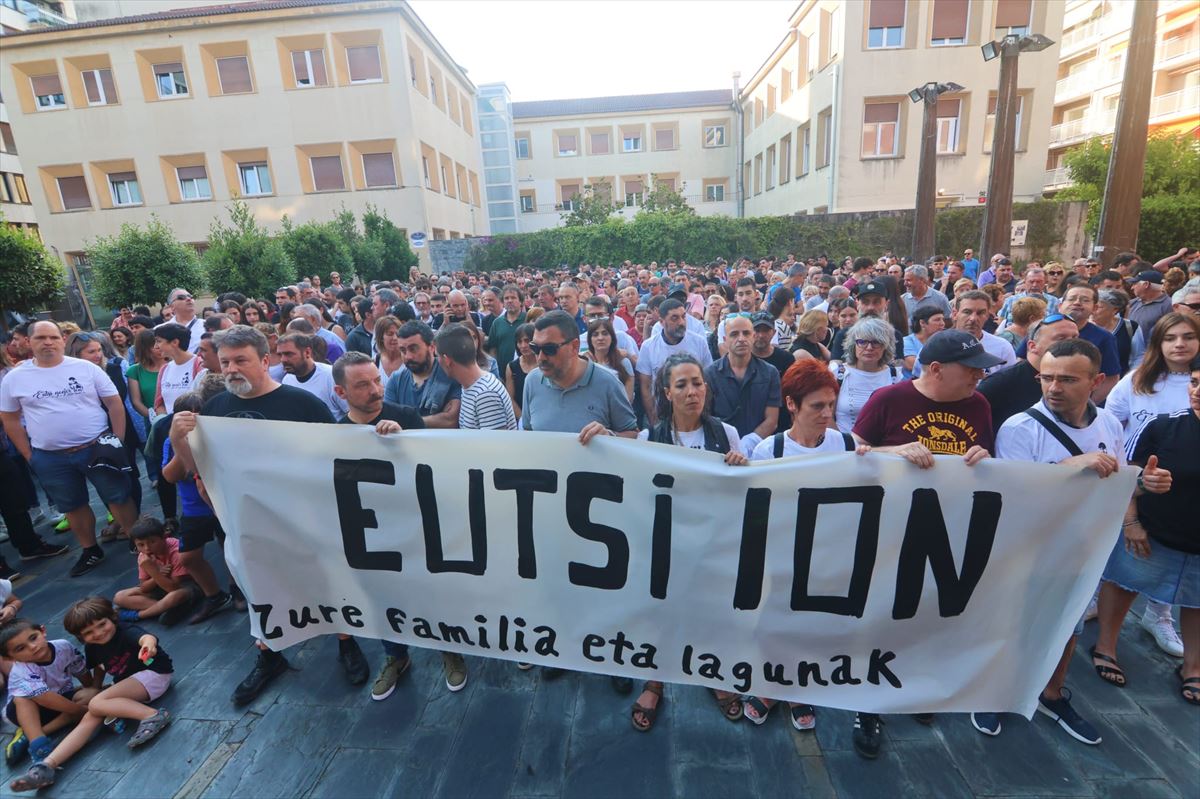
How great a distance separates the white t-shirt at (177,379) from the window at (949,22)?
86.6 feet

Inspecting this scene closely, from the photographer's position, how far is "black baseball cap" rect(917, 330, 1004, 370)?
258 centimetres

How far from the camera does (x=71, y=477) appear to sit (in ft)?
14.1

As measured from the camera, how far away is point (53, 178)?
2339 cm

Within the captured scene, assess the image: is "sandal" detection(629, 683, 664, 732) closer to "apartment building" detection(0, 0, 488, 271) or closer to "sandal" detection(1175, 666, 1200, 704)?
"sandal" detection(1175, 666, 1200, 704)

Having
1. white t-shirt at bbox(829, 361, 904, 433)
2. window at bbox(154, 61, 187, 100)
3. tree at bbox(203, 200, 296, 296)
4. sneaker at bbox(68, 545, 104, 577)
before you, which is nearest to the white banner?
white t-shirt at bbox(829, 361, 904, 433)

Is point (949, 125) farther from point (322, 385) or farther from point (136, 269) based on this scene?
point (136, 269)

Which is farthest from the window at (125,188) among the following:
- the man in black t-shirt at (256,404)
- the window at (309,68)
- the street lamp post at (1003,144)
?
the street lamp post at (1003,144)

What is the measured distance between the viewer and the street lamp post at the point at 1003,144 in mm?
9000

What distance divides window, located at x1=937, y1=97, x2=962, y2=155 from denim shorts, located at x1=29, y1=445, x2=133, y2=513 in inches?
1040

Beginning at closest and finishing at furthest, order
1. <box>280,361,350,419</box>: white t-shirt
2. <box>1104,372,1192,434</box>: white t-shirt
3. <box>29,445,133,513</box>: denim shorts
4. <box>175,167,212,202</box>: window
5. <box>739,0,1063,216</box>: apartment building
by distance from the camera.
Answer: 1. <box>1104,372,1192,434</box>: white t-shirt
2. <box>280,361,350,419</box>: white t-shirt
3. <box>29,445,133,513</box>: denim shorts
4. <box>739,0,1063,216</box>: apartment building
5. <box>175,167,212,202</box>: window

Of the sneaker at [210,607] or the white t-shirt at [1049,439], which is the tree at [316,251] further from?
the white t-shirt at [1049,439]

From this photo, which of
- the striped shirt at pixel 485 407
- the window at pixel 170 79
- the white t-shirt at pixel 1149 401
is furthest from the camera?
the window at pixel 170 79

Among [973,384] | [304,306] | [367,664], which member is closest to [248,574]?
[367,664]

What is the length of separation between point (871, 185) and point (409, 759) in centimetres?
2505
